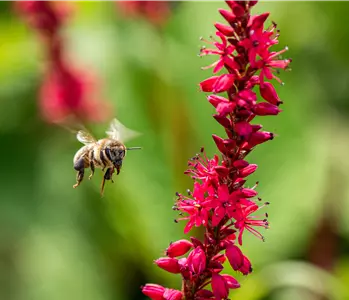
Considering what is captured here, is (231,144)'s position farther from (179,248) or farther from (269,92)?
(179,248)

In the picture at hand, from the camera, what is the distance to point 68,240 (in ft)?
20.2

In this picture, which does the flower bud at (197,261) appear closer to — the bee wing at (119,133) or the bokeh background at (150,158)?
the bee wing at (119,133)

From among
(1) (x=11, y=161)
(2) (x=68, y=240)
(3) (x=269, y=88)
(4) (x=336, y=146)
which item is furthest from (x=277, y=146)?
(3) (x=269, y=88)

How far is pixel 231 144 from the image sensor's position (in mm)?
2383

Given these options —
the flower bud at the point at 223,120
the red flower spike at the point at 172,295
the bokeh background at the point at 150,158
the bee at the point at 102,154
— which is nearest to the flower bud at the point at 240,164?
the flower bud at the point at 223,120

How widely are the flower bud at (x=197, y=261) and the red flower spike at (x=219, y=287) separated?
2.0 inches

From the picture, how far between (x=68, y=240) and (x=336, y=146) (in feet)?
7.93

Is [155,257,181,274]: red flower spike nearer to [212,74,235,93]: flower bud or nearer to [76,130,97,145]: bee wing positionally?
[212,74,235,93]: flower bud

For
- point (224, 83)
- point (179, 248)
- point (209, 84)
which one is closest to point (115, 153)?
point (179, 248)

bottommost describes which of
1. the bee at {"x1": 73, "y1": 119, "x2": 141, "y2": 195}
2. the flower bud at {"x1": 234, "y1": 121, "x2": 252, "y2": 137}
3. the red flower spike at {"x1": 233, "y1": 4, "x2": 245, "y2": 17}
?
the bee at {"x1": 73, "y1": 119, "x2": 141, "y2": 195}

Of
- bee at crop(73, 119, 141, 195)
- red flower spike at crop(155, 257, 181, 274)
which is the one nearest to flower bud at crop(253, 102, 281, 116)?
red flower spike at crop(155, 257, 181, 274)

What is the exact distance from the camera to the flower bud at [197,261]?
2393mm

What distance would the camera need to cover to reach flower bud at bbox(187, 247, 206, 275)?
2393 millimetres

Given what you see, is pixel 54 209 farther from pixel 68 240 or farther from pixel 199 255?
pixel 199 255
